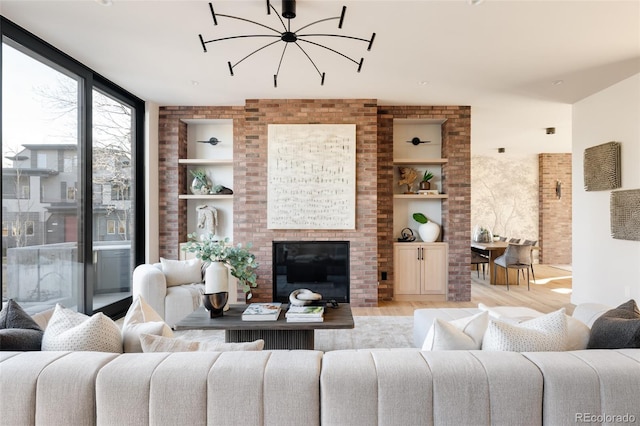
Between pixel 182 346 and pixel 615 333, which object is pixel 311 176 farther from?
pixel 615 333

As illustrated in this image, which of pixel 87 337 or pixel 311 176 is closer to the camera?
pixel 87 337

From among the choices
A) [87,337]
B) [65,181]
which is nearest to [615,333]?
[87,337]

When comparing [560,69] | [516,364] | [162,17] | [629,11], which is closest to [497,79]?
[560,69]

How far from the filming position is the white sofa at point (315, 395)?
1.12 m

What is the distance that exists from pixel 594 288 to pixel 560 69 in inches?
107

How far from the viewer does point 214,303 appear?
2.83m

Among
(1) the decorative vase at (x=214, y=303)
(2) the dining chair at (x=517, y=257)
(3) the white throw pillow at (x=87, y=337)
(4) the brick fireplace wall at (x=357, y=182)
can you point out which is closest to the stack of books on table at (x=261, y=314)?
(1) the decorative vase at (x=214, y=303)

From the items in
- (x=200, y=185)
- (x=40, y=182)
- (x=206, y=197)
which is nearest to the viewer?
(x=40, y=182)

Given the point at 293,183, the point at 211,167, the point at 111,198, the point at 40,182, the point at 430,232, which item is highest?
the point at 211,167

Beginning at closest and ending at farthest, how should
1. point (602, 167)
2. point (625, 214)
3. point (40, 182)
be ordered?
point (40, 182) → point (625, 214) → point (602, 167)

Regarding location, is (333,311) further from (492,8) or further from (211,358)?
(492,8)

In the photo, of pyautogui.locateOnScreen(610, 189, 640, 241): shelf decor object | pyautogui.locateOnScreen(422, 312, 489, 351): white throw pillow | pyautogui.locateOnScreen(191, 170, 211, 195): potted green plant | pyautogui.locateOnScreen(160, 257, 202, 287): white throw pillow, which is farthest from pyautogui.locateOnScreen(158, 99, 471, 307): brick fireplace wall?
pyautogui.locateOnScreen(422, 312, 489, 351): white throw pillow

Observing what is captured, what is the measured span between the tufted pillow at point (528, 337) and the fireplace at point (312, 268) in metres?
3.51

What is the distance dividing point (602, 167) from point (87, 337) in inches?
205
